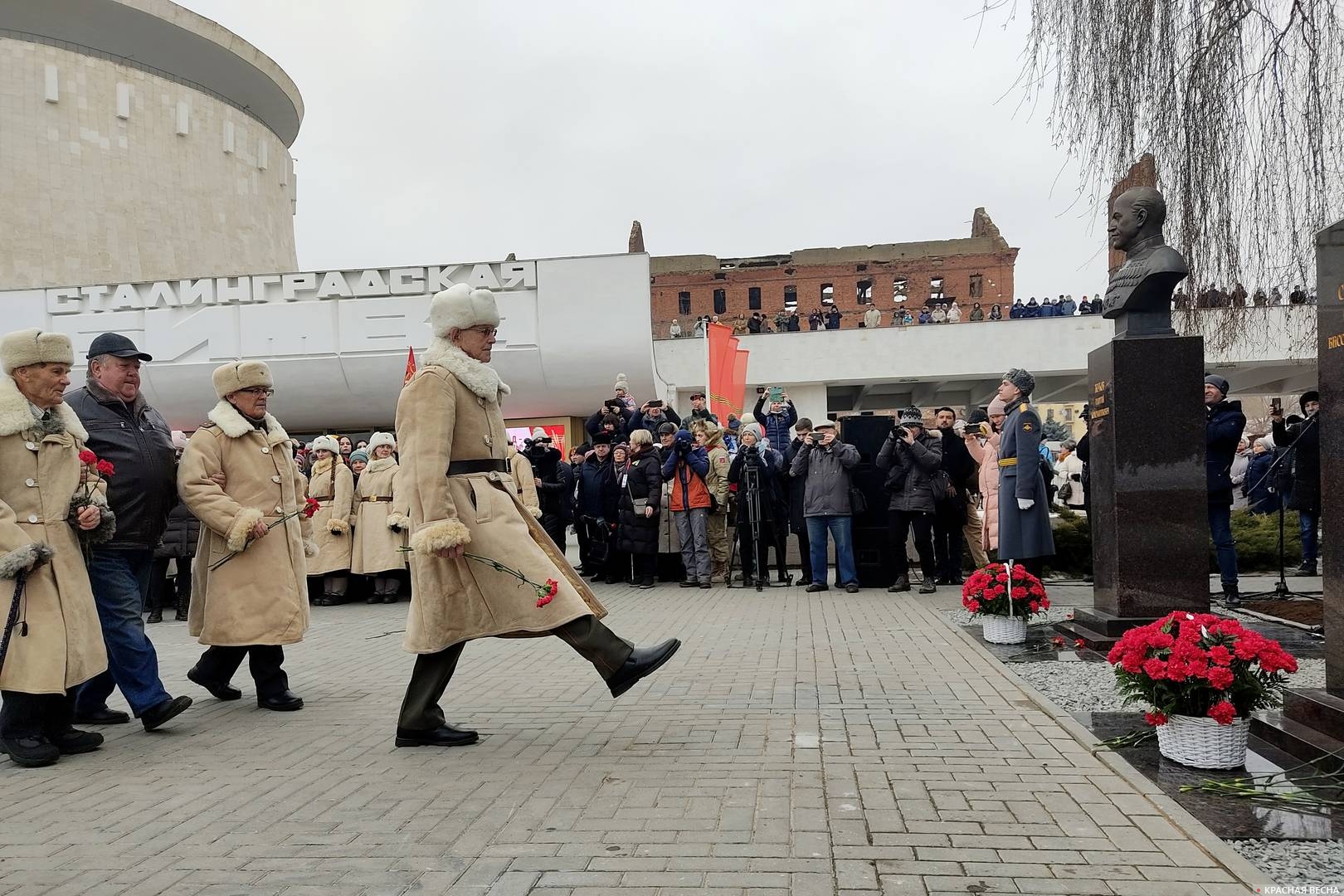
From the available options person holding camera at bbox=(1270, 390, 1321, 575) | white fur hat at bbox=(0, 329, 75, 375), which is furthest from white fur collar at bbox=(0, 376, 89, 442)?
person holding camera at bbox=(1270, 390, 1321, 575)

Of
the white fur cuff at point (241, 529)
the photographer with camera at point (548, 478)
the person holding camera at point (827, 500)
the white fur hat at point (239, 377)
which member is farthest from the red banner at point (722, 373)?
the white fur cuff at point (241, 529)

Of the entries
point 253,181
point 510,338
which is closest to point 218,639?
point 510,338

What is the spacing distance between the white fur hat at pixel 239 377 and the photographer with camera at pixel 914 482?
22.9 ft

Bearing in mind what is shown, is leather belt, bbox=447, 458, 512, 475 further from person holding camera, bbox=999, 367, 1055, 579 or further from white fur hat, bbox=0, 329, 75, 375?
person holding camera, bbox=999, 367, 1055, 579

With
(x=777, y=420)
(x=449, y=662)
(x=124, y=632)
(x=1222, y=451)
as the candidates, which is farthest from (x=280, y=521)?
(x=777, y=420)

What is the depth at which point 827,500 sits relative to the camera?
38.0 ft

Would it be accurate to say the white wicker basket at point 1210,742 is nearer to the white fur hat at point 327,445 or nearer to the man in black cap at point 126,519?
the man in black cap at point 126,519

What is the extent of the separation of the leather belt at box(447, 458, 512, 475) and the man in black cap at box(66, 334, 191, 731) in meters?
1.85

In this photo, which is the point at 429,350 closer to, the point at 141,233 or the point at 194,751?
the point at 194,751

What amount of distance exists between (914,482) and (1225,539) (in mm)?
3094

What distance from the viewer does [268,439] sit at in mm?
6176

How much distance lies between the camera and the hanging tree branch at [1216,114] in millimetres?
6492

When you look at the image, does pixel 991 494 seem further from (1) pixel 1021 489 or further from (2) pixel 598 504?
(2) pixel 598 504

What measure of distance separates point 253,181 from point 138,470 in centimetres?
4282
